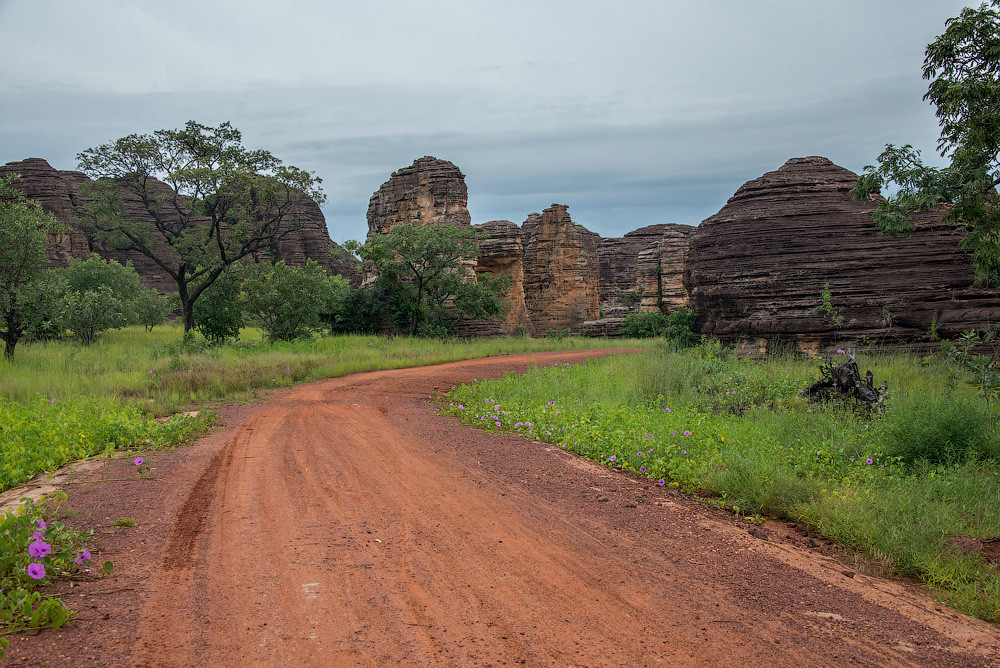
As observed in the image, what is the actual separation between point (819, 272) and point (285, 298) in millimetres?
17198

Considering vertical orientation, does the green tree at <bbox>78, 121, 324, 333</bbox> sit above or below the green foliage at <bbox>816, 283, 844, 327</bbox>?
above

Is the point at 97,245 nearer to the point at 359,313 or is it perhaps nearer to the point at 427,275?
the point at 359,313

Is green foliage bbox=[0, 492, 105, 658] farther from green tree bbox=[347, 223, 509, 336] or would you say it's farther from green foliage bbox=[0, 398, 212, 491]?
green tree bbox=[347, 223, 509, 336]

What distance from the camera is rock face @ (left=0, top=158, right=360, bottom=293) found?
3734 cm

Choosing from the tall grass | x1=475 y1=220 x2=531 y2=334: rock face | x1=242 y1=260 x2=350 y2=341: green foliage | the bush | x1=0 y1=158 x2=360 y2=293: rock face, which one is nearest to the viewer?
the bush

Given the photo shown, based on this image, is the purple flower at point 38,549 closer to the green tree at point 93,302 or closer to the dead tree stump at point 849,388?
the dead tree stump at point 849,388

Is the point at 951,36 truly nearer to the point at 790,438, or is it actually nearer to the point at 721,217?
the point at 790,438

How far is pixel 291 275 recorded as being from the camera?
22.4 metres

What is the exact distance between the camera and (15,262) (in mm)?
15805

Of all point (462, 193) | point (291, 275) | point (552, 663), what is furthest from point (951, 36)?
point (462, 193)

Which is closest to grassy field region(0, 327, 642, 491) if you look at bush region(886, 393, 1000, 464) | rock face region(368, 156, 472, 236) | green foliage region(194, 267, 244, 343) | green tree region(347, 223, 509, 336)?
green foliage region(194, 267, 244, 343)

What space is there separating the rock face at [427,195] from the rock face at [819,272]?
1794 cm

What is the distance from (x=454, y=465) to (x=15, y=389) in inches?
344

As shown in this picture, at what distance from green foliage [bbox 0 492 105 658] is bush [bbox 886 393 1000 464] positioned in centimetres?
724
